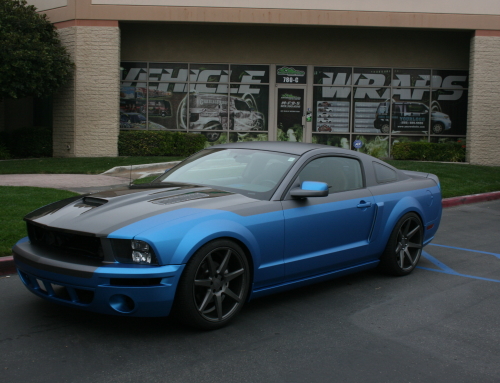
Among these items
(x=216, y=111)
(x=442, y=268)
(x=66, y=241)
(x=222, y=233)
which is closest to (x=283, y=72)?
(x=216, y=111)

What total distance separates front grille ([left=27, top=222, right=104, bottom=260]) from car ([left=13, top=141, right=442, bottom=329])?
0.04 feet

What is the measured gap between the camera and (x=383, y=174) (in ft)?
21.1

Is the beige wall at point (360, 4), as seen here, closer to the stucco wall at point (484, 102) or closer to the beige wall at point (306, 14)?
the beige wall at point (306, 14)

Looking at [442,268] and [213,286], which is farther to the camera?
[442,268]

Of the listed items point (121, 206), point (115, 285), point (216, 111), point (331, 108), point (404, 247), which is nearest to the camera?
point (115, 285)

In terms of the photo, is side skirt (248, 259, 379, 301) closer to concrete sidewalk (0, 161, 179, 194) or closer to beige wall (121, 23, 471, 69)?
concrete sidewalk (0, 161, 179, 194)

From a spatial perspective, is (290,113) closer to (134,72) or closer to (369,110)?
(369,110)

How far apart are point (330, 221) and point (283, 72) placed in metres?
16.7

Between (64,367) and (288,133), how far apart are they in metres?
Result: 18.4

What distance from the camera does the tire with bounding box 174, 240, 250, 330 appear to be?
4320mm

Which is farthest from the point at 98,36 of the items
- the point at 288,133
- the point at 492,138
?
the point at 492,138

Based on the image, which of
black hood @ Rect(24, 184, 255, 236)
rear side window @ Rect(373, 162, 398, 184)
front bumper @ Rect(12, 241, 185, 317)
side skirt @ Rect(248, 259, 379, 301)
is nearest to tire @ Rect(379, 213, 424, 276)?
side skirt @ Rect(248, 259, 379, 301)

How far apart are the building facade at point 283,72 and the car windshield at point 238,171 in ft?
46.5

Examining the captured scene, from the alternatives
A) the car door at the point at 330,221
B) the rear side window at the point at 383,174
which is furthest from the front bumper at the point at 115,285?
the rear side window at the point at 383,174
